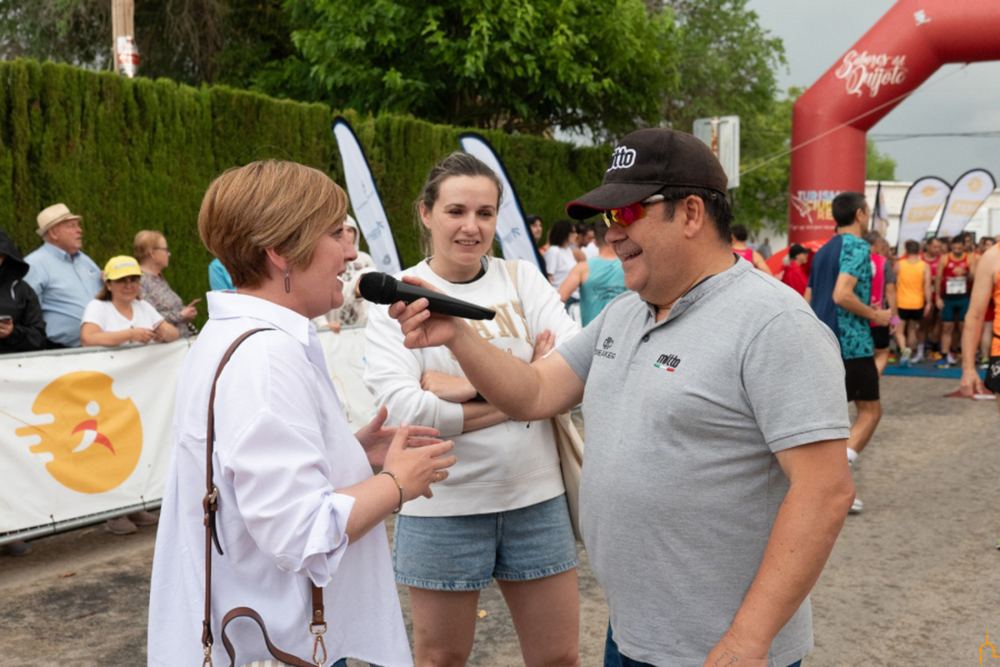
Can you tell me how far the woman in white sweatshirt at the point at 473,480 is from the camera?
8.41 feet

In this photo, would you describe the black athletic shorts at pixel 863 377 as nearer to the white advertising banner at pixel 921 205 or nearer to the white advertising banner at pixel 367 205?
the white advertising banner at pixel 367 205

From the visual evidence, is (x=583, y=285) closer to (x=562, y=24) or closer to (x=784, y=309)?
(x=784, y=309)

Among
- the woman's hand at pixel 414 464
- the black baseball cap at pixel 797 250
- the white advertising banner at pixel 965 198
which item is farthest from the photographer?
the white advertising banner at pixel 965 198

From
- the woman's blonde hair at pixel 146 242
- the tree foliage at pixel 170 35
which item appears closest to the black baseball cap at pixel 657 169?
the woman's blonde hair at pixel 146 242

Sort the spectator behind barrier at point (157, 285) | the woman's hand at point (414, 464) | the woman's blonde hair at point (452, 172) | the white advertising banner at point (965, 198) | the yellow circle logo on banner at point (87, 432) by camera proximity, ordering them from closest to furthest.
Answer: the woman's hand at point (414, 464)
the woman's blonde hair at point (452, 172)
the yellow circle logo on banner at point (87, 432)
the spectator behind barrier at point (157, 285)
the white advertising banner at point (965, 198)

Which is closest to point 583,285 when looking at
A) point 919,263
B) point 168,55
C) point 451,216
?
point 451,216

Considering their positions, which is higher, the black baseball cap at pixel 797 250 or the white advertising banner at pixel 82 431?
the black baseball cap at pixel 797 250

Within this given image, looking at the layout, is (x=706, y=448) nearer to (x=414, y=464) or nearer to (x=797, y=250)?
(x=414, y=464)

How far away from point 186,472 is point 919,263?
14.6 metres

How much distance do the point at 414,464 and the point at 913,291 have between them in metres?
14.1

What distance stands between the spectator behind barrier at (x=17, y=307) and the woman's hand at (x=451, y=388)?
395 cm

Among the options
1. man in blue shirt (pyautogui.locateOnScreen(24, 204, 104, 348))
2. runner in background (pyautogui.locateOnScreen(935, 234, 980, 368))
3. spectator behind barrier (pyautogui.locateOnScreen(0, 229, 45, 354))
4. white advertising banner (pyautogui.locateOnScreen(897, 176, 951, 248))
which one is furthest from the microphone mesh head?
white advertising banner (pyautogui.locateOnScreen(897, 176, 951, 248))

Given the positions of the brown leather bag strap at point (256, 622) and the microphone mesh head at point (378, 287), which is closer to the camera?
the brown leather bag strap at point (256, 622)

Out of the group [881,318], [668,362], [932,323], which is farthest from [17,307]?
[932,323]
